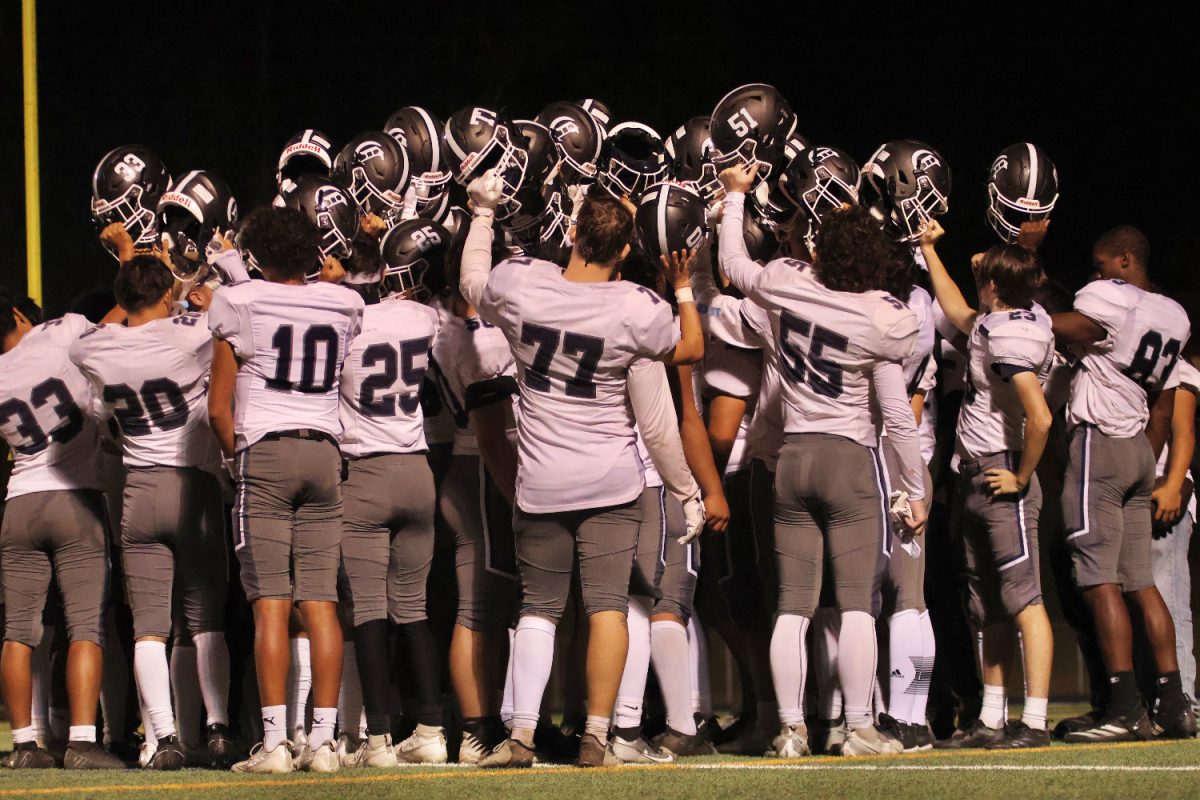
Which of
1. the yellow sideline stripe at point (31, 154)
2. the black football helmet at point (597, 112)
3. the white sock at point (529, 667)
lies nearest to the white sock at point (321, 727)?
the white sock at point (529, 667)

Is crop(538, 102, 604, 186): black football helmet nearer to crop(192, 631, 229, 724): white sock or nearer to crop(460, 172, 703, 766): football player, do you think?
crop(460, 172, 703, 766): football player

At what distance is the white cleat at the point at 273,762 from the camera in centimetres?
453

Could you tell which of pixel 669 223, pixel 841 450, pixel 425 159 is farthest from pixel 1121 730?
pixel 425 159

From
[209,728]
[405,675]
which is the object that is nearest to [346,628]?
[405,675]

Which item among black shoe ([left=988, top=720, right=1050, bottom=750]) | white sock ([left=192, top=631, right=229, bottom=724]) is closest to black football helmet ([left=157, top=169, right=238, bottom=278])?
white sock ([left=192, top=631, right=229, bottom=724])

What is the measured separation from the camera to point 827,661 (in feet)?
17.0

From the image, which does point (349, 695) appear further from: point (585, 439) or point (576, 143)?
point (576, 143)

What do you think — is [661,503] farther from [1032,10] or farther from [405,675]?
[1032,10]

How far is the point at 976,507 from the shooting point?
17.1 ft

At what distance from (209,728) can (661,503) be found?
4.80 ft

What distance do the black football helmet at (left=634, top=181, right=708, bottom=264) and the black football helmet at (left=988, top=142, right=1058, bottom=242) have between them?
114 centimetres

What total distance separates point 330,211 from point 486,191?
0.66 metres

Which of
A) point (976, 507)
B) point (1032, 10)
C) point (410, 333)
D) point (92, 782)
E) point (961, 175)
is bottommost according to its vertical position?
point (92, 782)

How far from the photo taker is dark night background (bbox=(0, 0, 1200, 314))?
25.5 feet
